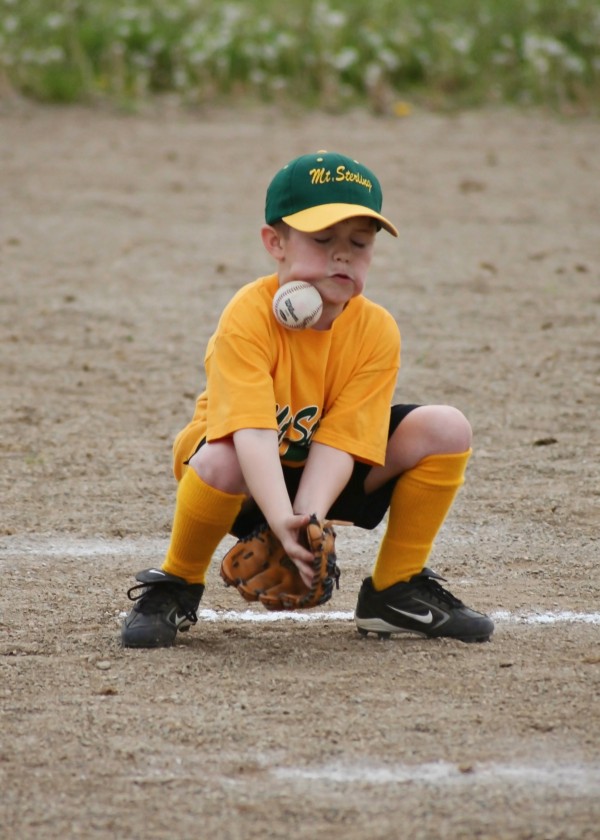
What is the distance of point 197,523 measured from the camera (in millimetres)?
3203

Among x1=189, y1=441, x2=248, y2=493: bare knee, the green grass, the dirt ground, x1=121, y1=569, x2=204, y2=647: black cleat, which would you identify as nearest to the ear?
x1=189, y1=441, x2=248, y2=493: bare knee

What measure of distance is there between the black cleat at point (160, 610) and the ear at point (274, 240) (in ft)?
2.67

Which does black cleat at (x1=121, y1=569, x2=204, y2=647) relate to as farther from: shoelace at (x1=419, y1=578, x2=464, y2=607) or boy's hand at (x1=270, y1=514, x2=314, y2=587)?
shoelace at (x1=419, y1=578, x2=464, y2=607)

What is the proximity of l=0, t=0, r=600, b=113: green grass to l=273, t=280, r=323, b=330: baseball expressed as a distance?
34.9 ft

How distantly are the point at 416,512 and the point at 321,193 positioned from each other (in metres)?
0.79

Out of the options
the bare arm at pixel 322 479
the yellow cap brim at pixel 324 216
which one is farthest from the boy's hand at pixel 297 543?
the yellow cap brim at pixel 324 216

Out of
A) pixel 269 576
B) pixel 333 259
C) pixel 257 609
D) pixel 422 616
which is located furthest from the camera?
pixel 257 609

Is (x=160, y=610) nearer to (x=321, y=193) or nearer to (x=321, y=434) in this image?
(x=321, y=434)

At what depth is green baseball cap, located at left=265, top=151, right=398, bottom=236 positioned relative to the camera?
316cm

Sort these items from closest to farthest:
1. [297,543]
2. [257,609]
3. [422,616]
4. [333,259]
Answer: [297,543] < [333,259] < [422,616] < [257,609]

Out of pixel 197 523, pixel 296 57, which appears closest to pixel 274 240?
pixel 197 523

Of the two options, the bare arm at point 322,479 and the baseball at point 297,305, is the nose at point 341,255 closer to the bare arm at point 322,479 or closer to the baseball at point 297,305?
the baseball at point 297,305

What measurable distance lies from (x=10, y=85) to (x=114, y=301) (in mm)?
7033

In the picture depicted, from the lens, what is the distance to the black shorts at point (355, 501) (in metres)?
3.36
